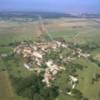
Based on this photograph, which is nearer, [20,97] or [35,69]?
[20,97]

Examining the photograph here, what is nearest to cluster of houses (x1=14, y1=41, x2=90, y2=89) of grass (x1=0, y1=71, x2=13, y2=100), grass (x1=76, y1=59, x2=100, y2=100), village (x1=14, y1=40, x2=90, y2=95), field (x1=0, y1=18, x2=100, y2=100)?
village (x1=14, y1=40, x2=90, y2=95)

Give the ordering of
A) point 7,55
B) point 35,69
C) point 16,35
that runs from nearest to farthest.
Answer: point 35,69
point 7,55
point 16,35

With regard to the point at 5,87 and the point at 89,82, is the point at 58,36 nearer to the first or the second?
the point at 89,82

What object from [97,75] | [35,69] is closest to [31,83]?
[35,69]

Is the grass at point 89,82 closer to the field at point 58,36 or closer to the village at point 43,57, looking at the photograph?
the field at point 58,36

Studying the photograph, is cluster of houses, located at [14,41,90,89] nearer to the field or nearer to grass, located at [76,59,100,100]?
grass, located at [76,59,100,100]

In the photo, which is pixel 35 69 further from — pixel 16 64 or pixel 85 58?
pixel 85 58

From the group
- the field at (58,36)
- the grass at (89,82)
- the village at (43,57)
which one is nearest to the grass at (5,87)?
the field at (58,36)

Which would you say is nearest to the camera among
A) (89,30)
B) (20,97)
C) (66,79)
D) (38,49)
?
(20,97)
